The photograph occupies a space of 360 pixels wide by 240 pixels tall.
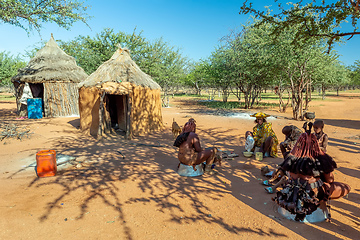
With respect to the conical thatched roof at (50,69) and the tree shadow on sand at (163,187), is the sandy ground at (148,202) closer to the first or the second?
the tree shadow on sand at (163,187)

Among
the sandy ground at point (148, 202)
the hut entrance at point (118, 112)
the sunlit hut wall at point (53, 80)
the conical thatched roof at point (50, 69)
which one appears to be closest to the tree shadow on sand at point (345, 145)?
the sandy ground at point (148, 202)

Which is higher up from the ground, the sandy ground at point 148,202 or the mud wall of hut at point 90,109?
the mud wall of hut at point 90,109

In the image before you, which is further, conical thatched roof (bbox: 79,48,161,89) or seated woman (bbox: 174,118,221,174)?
conical thatched roof (bbox: 79,48,161,89)

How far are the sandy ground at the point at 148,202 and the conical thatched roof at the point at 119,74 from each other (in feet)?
11.3

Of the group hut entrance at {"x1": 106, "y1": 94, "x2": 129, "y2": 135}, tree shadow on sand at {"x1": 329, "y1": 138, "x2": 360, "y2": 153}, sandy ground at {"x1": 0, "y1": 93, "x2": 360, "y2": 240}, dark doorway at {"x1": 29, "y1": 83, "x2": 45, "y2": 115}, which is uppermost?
dark doorway at {"x1": 29, "y1": 83, "x2": 45, "y2": 115}

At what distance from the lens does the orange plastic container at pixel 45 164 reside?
15.4ft

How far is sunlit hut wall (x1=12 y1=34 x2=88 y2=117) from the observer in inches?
508

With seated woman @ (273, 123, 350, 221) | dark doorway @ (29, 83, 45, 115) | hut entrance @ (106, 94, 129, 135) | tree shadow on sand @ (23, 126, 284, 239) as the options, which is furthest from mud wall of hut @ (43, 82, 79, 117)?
seated woman @ (273, 123, 350, 221)

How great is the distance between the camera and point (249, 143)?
6082 mm

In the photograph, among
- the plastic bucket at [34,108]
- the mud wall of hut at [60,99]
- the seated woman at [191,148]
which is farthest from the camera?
the mud wall of hut at [60,99]

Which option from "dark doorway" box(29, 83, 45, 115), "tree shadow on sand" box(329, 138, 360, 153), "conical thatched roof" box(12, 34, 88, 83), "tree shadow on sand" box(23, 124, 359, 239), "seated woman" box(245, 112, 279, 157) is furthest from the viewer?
"dark doorway" box(29, 83, 45, 115)

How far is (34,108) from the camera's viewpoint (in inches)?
499

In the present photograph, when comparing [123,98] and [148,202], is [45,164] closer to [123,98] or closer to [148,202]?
[148,202]

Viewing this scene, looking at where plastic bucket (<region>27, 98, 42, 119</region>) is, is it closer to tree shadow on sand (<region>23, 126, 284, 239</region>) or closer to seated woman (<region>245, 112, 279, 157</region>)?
tree shadow on sand (<region>23, 126, 284, 239</region>)
